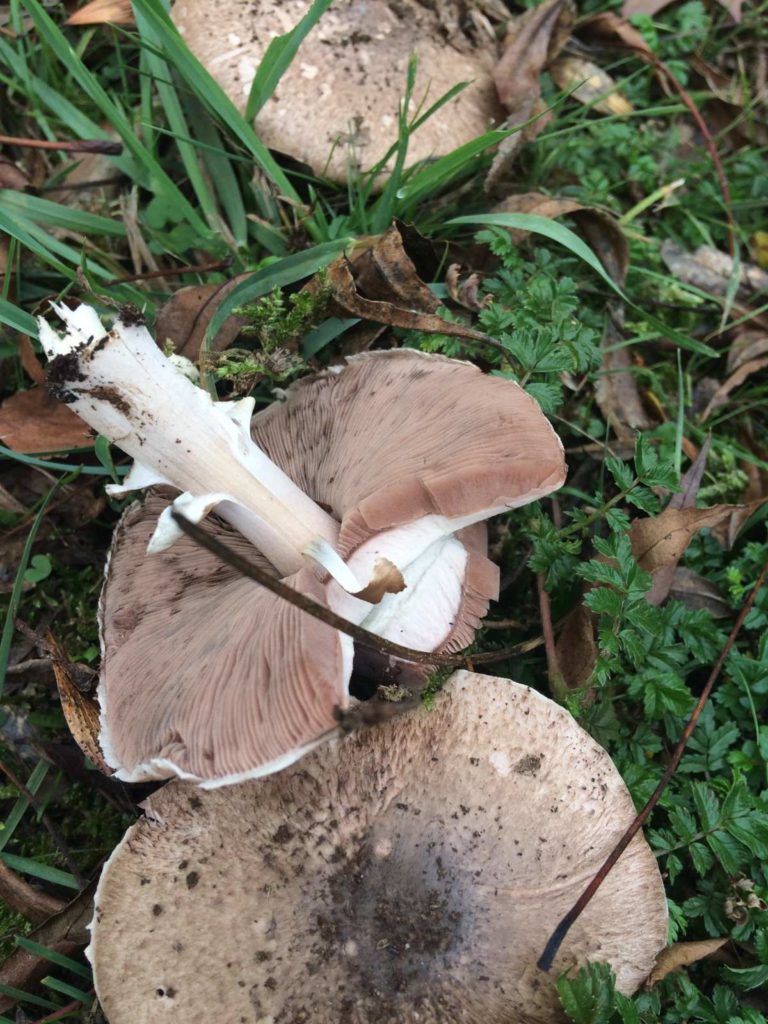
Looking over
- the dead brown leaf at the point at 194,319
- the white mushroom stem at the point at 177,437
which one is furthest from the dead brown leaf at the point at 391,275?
the white mushroom stem at the point at 177,437

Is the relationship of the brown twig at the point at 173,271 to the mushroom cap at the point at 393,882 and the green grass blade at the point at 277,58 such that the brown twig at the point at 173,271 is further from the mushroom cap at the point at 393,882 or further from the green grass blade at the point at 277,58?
the mushroom cap at the point at 393,882

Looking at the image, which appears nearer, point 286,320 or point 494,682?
point 494,682

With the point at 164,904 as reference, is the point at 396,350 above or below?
above

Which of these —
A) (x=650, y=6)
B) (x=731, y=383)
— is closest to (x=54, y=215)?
(x=731, y=383)

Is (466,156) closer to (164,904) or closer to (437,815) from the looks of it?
(437,815)

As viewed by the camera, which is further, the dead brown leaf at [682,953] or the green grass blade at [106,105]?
the green grass blade at [106,105]

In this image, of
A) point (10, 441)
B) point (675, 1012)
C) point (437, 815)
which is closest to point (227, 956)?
point (437, 815)

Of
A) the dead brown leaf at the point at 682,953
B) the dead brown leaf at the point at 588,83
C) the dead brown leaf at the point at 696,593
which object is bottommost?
the dead brown leaf at the point at 682,953
